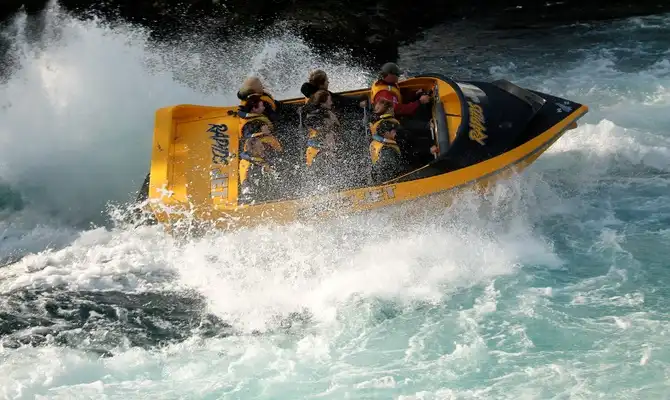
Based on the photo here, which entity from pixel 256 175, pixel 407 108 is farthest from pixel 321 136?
pixel 407 108

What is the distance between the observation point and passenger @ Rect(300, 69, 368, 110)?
837cm

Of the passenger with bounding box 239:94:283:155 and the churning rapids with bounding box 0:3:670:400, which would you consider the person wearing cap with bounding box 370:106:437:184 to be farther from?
the passenger with bounding box 239:94:283:155

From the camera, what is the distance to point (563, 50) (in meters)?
12.3

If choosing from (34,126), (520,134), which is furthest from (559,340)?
(34,126)

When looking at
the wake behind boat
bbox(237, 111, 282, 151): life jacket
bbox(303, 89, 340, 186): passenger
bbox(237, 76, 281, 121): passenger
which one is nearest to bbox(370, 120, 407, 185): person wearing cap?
the wake behind boat

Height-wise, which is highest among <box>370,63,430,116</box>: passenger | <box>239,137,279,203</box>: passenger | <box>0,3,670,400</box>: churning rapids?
<box>370,63,430,116</box>: passenger

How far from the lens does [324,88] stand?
8.41 metres

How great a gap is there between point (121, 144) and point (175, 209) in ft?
8.72

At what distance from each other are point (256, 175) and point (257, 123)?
639mm

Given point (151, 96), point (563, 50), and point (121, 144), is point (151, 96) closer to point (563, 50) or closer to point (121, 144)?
point (121, 144)

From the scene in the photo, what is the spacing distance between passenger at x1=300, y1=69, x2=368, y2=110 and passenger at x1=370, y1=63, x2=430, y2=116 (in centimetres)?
23

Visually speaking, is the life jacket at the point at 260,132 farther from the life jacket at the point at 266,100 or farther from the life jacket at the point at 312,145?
the life jacket at the point at 312,145

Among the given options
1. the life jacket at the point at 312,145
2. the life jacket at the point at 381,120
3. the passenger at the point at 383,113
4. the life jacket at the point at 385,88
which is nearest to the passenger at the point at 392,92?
the life jacket at the point at 385,88

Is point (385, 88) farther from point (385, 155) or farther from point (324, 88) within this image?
point (385, 155)
